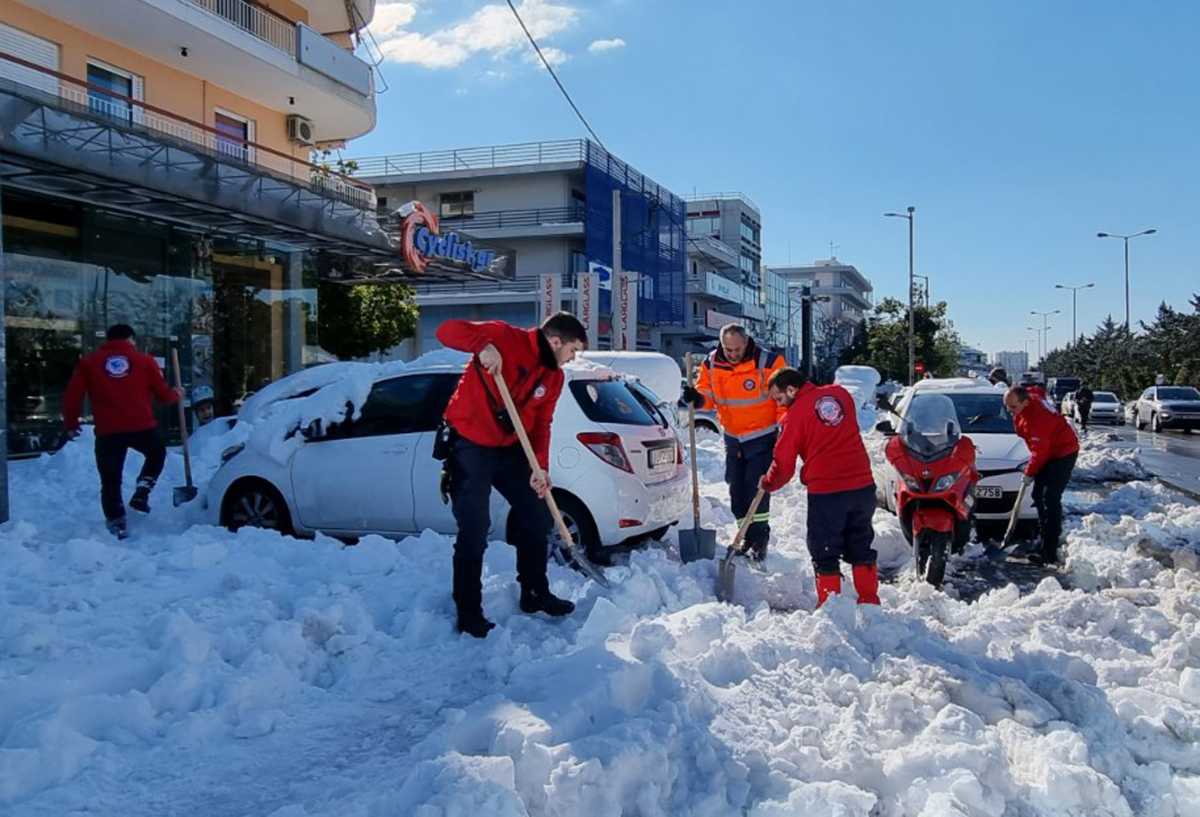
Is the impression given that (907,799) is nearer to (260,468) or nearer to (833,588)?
(833,588)

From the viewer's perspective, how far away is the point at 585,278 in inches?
856

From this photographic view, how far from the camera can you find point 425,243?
58.4 ft

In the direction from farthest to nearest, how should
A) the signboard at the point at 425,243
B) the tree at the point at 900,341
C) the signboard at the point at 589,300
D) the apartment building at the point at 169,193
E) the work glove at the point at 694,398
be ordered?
the tree at the point at 900,341
the signboard at the point at 589,300
the signboard at the point at 425,243
the apartment building at the point at 169,193
the work glove at the point at 694,398

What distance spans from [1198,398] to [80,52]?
32.4 metres

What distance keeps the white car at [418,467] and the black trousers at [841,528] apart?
60.1 inches

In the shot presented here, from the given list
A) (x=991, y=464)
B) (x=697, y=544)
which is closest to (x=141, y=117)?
(x=697, y=544)

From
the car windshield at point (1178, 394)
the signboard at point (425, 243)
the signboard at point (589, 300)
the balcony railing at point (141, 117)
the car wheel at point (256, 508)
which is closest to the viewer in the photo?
the car wheel at point (256, 508)

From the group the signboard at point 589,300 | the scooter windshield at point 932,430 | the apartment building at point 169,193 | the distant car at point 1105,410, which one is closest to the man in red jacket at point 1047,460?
the scooter windshield at point 932,430

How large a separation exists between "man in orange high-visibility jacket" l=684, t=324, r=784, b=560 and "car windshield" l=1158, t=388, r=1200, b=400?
2893 centimetres

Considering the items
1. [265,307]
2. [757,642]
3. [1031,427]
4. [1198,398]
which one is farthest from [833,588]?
[1198,398]

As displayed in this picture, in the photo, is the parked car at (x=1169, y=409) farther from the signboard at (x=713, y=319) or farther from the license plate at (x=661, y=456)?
the license plate at (x=661, y=456)

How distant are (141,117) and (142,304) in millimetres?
2851

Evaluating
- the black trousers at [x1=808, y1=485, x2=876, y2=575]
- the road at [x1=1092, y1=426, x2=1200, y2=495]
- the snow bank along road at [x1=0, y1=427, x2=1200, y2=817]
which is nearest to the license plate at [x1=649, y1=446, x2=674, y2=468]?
the snow bank along road at [x1=0, y1=427, x2=1200, y2=817]

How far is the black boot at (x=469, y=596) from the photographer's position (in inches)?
183
